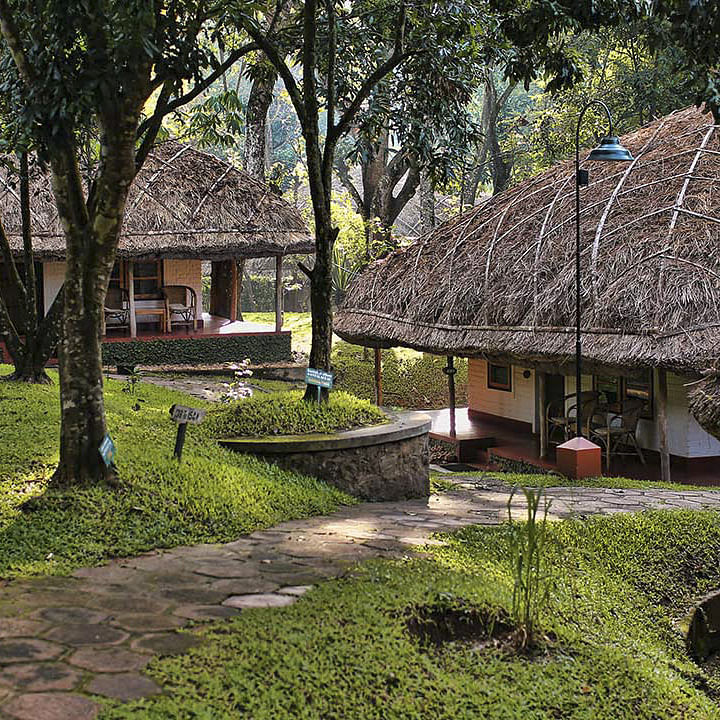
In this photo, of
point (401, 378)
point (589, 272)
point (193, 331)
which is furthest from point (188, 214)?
point (589, 272)

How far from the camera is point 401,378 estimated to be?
22188 millimetres

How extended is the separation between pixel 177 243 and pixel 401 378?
7.02 metres

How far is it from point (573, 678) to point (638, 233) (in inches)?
342

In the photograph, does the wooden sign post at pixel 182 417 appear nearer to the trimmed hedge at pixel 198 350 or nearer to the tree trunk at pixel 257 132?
the trimmed hedge at pixel 198 350

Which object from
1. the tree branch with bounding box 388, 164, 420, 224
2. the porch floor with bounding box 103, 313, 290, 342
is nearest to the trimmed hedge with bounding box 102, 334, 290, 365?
the porch floor with bounding box 103, 313, 290, 342

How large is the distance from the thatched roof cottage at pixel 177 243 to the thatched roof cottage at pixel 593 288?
10.4 ft

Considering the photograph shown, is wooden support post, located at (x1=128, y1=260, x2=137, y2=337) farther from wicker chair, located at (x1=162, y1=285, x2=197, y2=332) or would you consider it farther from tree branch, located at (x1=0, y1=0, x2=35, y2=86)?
tree branch, located at (x1=0, y1=0, x2=35, y2=86)

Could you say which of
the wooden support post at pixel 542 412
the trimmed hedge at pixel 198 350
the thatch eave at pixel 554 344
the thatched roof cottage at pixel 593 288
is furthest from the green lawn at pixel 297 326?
the wooden support post at pixel 542 412

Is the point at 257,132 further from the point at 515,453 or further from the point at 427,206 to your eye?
the point at 515,453

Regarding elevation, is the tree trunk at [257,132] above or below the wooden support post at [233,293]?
above

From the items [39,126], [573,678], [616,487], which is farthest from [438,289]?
[573,678]

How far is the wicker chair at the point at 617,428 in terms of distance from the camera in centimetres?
1280

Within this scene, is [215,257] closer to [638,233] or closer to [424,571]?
[638,233]

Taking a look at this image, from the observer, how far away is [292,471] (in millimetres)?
7906
